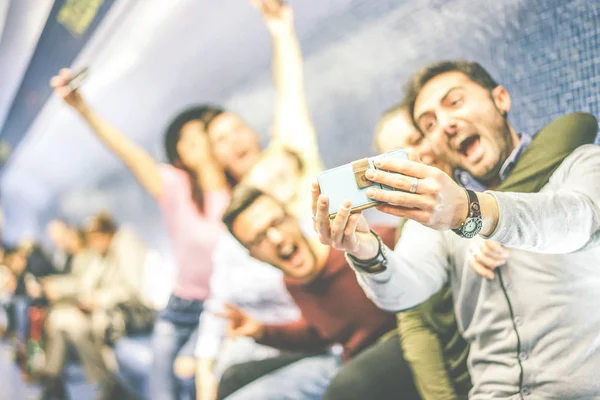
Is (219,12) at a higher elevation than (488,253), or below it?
higher

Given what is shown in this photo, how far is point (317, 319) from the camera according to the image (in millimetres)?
1865

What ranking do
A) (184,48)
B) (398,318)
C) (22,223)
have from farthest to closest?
(22,223) → (184,48) → (398,318)

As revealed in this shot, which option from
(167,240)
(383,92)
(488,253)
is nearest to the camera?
(488,253)

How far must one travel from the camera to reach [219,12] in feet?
7.14

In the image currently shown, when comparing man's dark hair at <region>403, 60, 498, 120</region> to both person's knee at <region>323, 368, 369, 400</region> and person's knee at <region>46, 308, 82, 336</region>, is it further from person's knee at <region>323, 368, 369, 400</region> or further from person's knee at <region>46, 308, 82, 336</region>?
person's knee at <region>46, 308, 82, 336</region>

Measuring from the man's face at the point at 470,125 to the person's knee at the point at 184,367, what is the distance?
1.44 m

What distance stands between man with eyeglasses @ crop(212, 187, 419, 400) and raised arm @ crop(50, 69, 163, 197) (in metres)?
0.59

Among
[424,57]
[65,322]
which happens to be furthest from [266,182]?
[65,322]

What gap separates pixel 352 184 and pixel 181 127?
1.51 m

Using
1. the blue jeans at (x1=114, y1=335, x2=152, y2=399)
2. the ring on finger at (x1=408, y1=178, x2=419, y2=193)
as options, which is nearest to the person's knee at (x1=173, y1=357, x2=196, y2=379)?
the blue jeans at (x1=114, y1=335, x2=152, y2=399)

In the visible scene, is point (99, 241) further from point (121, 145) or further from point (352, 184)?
point (352, 184)

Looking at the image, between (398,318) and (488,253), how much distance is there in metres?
0.42

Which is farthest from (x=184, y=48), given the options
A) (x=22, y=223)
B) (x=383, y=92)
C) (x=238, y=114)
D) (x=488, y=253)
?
(x=22, y=223)

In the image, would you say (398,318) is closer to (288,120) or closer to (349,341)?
Result: (349,341)
